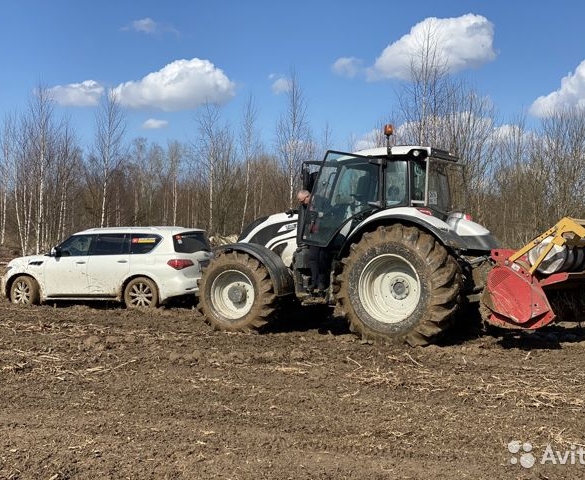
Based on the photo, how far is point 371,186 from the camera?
24.5ft

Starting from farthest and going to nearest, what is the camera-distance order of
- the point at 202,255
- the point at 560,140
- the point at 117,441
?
the point at 560,140
the point at 202,255
the point at 117,441

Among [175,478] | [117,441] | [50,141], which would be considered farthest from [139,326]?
[50,141]

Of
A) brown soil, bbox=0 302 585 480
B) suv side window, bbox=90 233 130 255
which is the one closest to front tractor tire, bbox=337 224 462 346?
brown soil, bbox=0 302 585 480

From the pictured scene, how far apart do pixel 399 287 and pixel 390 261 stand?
0.34 meters

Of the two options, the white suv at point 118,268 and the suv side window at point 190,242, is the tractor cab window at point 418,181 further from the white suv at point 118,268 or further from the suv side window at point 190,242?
the suv side window at point 190,242

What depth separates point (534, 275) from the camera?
21.0 ft

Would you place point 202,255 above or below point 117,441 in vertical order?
above

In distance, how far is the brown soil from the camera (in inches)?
139

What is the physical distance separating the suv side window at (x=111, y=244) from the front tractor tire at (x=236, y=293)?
3210mm

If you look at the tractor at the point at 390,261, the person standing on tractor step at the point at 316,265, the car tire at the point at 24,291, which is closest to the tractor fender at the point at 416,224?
the tractor at the point at 390,261

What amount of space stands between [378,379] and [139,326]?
4.47 m

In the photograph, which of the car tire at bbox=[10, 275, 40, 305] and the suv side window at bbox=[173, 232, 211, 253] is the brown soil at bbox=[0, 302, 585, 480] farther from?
the car tire at bbox=[10, 275, 40, 305]

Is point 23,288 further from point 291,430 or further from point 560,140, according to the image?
point 560,140

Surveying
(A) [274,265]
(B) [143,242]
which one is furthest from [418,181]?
(B) [143,242]
